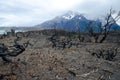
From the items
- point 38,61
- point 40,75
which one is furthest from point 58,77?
point 38,61

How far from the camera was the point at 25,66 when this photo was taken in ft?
55.9

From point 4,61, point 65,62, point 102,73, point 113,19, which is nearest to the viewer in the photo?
point 102,73

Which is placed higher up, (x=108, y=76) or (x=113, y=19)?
(x=113, y=19)

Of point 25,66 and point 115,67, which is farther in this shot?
point 115,67

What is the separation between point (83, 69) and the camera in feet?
57.2

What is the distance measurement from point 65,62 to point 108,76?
400cm

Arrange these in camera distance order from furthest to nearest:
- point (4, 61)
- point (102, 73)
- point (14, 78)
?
point (4, 61), point (102, 73), point (14, 78)

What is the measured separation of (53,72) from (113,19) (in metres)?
31.1

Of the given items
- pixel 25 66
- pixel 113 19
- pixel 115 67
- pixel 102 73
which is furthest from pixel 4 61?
pixel 113 19

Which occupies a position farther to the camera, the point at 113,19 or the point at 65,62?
the point at 113,19

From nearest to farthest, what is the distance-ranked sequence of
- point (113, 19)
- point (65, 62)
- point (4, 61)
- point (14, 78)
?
point (14, 78) < point (4, 61) < point (65, 62) < point (113, 19)

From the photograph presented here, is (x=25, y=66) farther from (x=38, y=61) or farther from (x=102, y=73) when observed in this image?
(x=102, y=73)

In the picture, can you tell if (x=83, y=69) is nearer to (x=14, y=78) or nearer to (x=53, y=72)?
(x=53, y=72)

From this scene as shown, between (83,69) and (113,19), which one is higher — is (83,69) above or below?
below
